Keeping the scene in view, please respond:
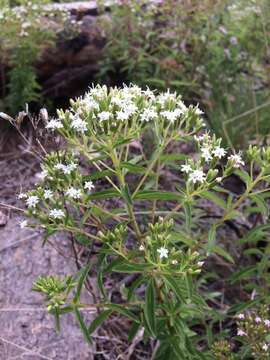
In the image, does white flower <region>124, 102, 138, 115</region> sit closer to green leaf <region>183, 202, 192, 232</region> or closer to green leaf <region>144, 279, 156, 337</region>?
green leaf <region>183, 202, 192, 232</region>

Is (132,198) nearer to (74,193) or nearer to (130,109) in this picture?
(74,193)

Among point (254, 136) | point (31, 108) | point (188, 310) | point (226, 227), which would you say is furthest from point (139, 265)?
point (31, 108)

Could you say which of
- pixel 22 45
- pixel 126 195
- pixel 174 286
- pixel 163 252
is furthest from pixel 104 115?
pixel 22 45

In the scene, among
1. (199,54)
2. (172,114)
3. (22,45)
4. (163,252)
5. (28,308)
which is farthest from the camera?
(199,54)

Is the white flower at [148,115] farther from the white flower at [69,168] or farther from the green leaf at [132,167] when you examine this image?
the white flower at [69,168]

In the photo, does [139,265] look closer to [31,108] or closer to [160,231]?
[160,231]

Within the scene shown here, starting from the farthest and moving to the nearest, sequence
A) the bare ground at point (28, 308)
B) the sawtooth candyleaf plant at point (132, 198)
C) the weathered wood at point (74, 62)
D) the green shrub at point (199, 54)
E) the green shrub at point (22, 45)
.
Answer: the weathered wood at point (74, 62), the green shrub at point (199, 54), the green shrub at point (22, 45), the bare ground at point (28, 308), the sawtooth candyleaf plant at point (132, 198)

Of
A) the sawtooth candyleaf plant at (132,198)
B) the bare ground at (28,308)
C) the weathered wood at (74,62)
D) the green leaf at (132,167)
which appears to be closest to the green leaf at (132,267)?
the sawtooth candyleaf plant at (132,198)

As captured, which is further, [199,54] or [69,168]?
[199,54]

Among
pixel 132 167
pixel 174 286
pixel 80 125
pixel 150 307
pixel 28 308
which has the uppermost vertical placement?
pixel 80 125

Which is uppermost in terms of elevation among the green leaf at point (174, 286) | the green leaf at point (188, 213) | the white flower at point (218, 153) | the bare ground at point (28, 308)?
the white flower at point (218, 153)

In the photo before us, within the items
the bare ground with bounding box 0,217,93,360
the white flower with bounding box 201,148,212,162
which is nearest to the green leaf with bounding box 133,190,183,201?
the white flower with bounding box 201,148,212,162
